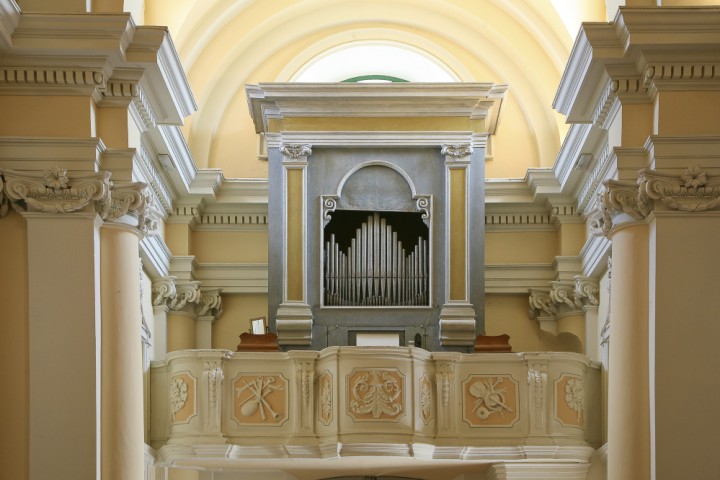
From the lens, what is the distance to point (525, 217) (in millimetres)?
23094

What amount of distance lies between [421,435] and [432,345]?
4.97 ft

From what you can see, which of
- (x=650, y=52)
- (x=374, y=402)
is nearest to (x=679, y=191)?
(x=650, y=52)

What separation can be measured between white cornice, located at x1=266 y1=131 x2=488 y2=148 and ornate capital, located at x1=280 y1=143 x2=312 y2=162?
2.8 inches

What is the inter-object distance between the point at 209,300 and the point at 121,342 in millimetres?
6678

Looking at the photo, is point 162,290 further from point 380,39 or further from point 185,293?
point 380,39

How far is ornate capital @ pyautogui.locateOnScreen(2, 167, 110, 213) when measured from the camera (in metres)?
15.8

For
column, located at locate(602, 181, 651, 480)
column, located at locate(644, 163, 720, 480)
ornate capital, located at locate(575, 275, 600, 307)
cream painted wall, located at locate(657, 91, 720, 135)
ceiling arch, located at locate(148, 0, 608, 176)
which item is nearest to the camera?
column, located at locate(644, 163, 720, 480)

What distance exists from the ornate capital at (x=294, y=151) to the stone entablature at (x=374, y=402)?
260 cm

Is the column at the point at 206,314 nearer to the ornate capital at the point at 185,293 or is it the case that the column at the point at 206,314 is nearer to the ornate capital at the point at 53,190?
the ornate capital at the point at 185,293

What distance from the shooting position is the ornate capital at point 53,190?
1576 cm

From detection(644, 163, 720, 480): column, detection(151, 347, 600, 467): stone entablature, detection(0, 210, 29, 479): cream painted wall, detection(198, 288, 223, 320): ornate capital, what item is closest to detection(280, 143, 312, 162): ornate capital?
detection(198, 288, 223, 320): ornate capital

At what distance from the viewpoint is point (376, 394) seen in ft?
65.5

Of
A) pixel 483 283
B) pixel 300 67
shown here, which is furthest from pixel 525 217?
pixel 300 67

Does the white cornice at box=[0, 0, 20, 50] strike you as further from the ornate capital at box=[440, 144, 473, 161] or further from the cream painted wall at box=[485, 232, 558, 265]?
the cream painted wall at box=[485, 232, 558, 265]
